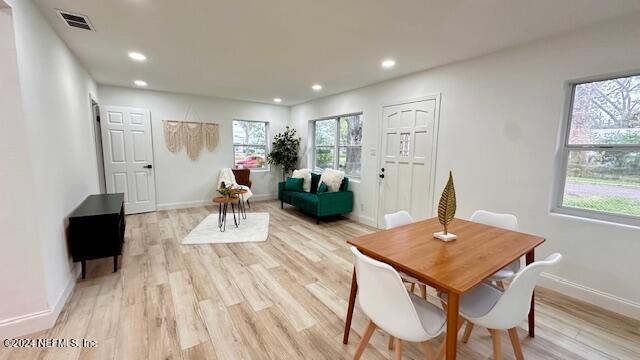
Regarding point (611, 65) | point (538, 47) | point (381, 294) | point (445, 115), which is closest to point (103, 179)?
point (381, 294)

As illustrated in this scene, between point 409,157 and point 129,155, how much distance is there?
16.4 feet

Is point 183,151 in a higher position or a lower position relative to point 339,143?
lower

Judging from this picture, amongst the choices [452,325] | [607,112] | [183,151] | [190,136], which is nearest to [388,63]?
[607,112]

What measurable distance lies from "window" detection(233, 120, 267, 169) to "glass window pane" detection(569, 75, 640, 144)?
5.54 metres

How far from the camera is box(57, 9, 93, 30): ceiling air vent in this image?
2.15 m

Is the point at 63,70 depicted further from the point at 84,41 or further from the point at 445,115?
the point at 445,115

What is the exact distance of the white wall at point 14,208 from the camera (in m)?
1.65

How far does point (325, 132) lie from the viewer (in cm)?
568

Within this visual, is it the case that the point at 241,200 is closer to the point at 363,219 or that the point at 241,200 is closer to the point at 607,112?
the point at 363,219

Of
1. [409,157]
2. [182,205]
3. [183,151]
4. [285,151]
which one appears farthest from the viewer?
[285,151]

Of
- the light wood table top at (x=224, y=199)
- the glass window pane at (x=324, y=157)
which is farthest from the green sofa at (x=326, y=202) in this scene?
the light wood table top at (x=224, y=199)

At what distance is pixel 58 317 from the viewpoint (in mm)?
Answer: 1975

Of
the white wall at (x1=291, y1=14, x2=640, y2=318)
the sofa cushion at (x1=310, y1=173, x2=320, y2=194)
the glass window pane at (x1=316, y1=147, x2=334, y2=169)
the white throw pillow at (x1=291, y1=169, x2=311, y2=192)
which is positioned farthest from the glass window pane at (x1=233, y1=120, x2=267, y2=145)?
the white wall at (x1=291, y1=14, x2=640, y2=318)

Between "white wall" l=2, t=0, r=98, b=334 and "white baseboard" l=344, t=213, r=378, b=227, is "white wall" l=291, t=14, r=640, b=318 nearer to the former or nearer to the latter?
"white baseboard" l=344, t=213, r=378, b=227
